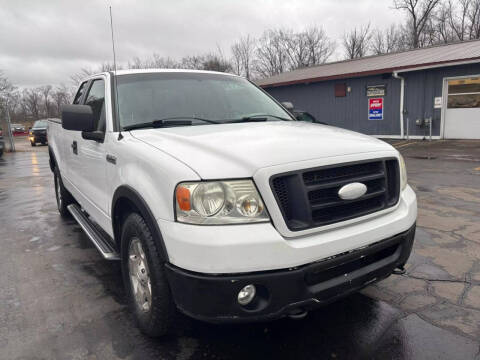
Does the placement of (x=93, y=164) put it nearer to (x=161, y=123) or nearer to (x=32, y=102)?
(x=161, y=123)

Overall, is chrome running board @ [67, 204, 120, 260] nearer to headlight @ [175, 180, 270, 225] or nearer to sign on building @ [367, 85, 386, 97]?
headlight @ [175, 180, 270, 225]

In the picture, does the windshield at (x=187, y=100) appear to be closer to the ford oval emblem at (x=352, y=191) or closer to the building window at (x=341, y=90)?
the ford oval emblem at (x=352, y=191)

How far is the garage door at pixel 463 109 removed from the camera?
13781 mm

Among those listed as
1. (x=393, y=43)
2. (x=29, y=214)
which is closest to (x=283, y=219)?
(x=29, y=214)

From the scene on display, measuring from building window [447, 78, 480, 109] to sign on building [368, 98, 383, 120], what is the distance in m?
2.73

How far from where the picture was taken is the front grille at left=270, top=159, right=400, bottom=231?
2.08 metres

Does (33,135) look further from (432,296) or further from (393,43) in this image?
(393,43)

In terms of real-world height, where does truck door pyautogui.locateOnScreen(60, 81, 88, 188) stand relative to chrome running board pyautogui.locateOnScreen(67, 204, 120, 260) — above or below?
above

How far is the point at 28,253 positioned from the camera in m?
4.33

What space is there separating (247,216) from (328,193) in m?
0.52

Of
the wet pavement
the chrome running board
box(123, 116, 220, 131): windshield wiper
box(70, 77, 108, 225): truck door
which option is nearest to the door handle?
box(70, 77, 108, 225): truck door

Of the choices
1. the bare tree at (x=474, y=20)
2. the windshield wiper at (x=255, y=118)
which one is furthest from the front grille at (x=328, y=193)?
the bare tree at (x=474, y=20)

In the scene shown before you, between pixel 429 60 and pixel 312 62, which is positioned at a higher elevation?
pixel 312 62

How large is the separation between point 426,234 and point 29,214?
18.8ft
